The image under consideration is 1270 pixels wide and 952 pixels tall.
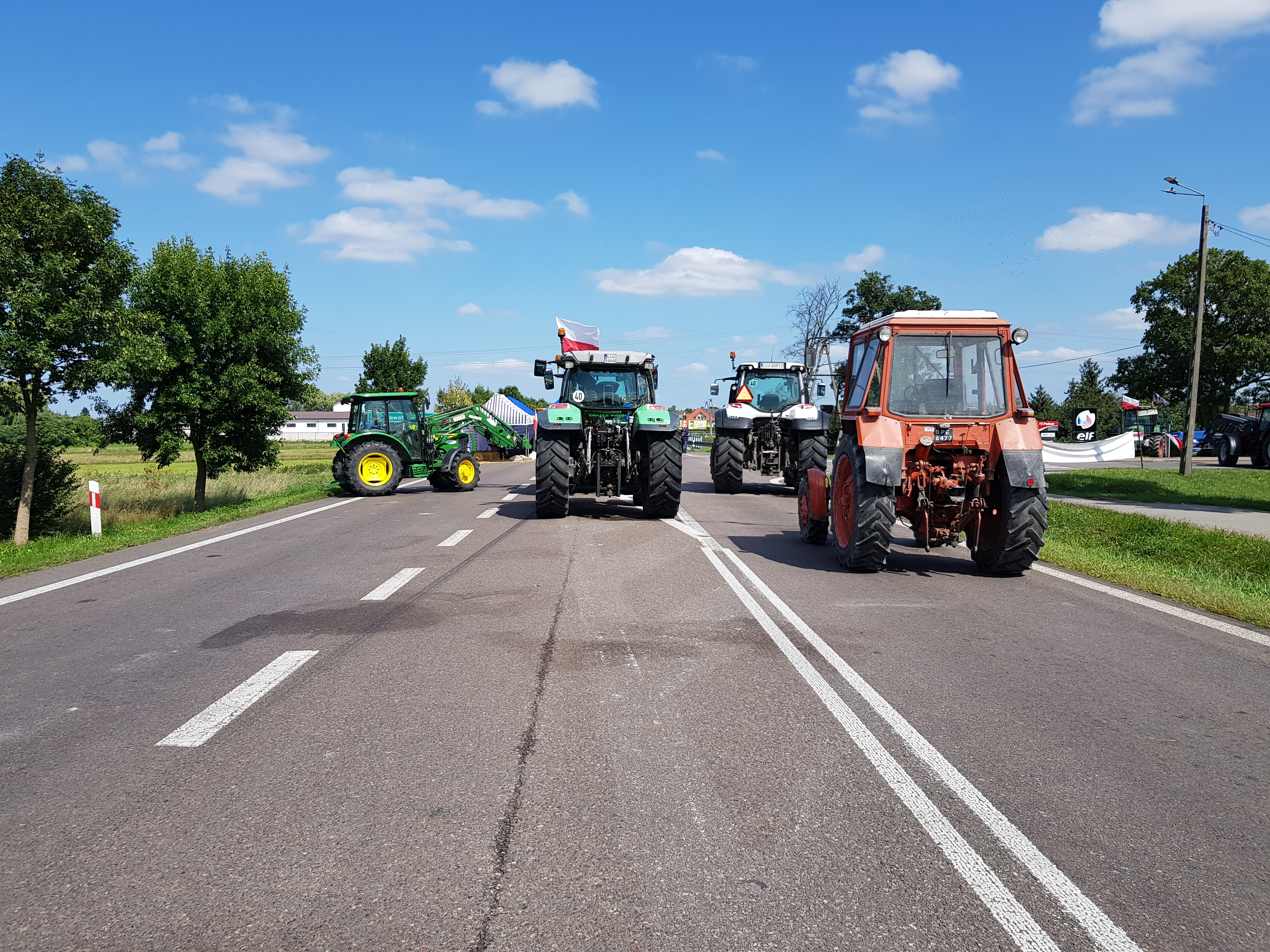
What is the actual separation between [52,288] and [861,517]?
14128 mm

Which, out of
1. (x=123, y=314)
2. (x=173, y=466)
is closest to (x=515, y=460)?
(x=173, y=466)

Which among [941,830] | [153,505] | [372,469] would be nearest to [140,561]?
[941,830]

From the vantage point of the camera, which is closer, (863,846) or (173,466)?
(863,846)

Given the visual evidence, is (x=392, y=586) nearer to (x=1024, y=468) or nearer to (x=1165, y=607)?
(x=1024, y=468)

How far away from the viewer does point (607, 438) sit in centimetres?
1501

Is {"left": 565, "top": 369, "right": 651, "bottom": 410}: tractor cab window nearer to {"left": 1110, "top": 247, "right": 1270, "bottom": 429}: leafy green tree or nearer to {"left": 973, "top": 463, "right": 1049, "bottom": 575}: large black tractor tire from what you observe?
{"left": 973, "top": 463, "right": 1049, "bottom": 575}: large black tractor tire

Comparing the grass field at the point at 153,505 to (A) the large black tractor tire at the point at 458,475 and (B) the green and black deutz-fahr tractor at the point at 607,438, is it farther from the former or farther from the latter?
(B) the green and black deutz-fahr tractor at the point at 607,438

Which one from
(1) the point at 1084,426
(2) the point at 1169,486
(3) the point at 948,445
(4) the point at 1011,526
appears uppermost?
(1) the point at 1084,426

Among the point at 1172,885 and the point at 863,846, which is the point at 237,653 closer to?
the point at 863,846

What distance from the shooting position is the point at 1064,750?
4152 mm

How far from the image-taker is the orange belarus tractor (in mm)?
8898

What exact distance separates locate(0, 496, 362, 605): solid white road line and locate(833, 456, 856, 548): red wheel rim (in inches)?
311

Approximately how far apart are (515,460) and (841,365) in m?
39.7

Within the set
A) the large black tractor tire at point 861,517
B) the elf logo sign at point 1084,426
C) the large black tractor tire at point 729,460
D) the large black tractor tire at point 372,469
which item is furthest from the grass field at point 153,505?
the elf logo sign at point 1084,426
